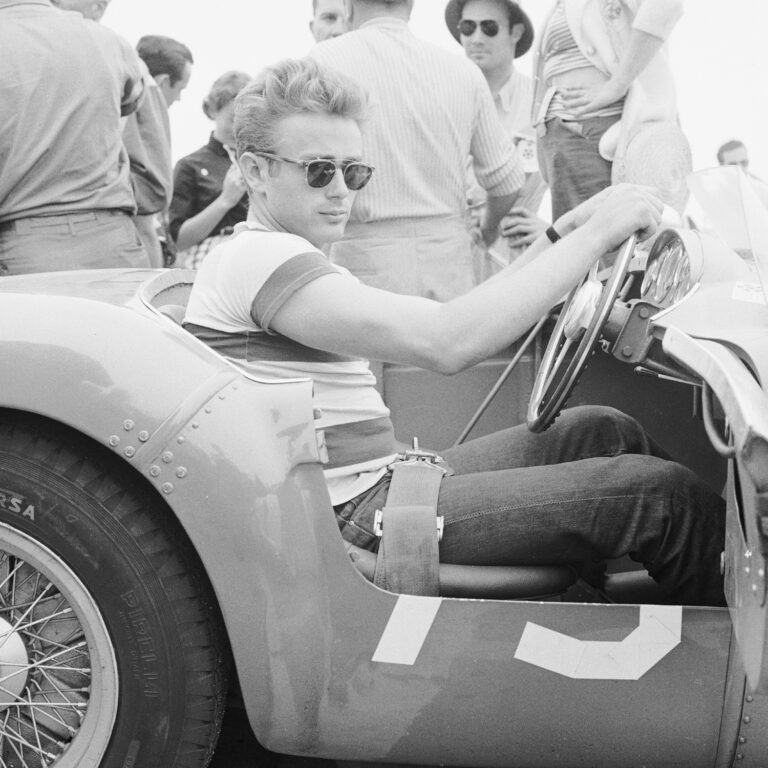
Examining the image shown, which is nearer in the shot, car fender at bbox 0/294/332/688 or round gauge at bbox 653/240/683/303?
car fender at bbox 0/294/332/688

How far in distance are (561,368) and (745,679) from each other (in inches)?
29.7

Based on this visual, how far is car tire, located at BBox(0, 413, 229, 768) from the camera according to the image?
6.25ft

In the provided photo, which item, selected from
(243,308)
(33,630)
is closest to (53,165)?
(243,308)

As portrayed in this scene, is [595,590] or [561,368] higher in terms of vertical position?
[561,368]

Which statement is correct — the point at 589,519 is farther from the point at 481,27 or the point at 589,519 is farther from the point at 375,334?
the point at 481,27

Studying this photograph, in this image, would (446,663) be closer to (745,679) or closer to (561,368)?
(745,679)

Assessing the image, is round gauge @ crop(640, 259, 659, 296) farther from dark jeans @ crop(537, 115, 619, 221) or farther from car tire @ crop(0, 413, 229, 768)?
dark jeans @ crop(537, 115, 619, 221)

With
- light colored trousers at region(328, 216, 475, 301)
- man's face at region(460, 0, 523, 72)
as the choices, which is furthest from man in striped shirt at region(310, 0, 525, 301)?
man's face at region(460, 0, 523, 72)

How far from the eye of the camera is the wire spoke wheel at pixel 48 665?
A: 1.92m

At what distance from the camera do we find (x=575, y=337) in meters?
2.09

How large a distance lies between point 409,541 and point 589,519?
1.06ft

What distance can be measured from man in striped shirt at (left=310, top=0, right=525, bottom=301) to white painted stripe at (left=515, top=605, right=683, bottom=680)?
76.6 inches

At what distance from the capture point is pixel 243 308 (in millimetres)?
2080

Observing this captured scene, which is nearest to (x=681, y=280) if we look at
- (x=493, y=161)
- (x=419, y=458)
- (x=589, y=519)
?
(x=589, y=519)
